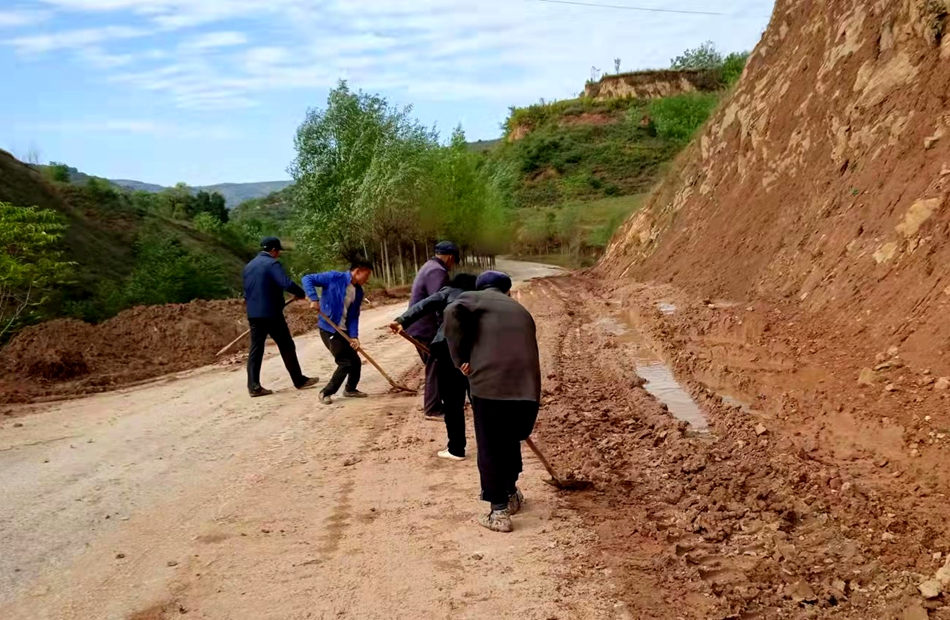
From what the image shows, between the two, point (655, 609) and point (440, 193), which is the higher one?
point (440, 193)

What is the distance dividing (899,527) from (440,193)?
3269 cm

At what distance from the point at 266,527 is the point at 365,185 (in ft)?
91.6

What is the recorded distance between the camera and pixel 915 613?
3646 mm

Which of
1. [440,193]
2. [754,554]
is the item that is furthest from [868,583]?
[440,193]

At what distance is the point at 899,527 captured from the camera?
184 inches

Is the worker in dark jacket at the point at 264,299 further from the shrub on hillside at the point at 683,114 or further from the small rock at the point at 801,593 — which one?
the shrub on hillside at the point at 683,114

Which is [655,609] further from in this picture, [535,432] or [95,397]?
[95,397]

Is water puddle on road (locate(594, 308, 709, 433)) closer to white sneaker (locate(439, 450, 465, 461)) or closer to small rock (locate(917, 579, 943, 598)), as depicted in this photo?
white sneaker (locate(439, 450, 465, 461))

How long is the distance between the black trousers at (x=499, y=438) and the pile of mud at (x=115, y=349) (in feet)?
24.4

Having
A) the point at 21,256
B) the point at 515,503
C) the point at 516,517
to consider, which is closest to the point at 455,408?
the point at 515,503

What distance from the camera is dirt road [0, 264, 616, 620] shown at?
3.97 metres

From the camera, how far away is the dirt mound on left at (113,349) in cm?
1100

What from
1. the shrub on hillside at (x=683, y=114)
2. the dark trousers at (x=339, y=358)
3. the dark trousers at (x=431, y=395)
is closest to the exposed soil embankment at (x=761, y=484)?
the dark trousers at (x=431, y=395)

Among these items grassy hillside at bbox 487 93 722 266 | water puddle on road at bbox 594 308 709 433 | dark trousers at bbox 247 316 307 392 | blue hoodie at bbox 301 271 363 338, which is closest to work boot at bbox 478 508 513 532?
water puddle on road at bbox 594 308 709 433
